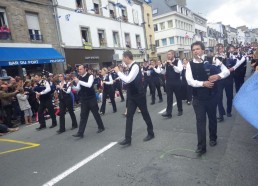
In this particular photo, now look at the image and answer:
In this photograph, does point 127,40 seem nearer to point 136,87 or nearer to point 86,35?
point 86,35

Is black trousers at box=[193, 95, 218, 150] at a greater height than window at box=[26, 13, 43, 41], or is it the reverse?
window at box=[26, 13, 43, 41]

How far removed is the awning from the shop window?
824 millimetres

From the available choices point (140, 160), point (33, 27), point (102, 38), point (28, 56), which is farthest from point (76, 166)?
point (102, 38)

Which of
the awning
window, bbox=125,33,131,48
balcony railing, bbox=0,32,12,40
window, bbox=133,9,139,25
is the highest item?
window, bbox=133,9,139,25

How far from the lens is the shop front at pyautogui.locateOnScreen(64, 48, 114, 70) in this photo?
22.9 meters

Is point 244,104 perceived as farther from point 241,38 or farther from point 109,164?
point 241,38

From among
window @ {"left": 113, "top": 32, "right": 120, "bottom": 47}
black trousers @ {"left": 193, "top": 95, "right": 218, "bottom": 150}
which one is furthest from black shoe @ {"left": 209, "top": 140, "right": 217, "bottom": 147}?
window @ {"left": 113, "top": 32, "right": 120, "bottom": 47}

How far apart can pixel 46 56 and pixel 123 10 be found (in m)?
15.8

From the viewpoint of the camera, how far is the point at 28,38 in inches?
739

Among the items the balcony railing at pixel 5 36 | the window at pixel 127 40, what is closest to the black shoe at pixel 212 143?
the balcony railing at pixel 5 36

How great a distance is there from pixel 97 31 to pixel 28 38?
9.13m

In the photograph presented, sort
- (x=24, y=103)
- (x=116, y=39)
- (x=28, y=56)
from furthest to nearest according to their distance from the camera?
(x=116, y=39)
(x=28, y=56)
(x=24, y=103)

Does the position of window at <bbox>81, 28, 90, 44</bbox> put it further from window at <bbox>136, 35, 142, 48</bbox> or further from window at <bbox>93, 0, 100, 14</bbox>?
window at <bbox>136, 35, 142, 48</bbox>

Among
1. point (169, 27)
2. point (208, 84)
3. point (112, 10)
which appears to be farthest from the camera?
point (169, 27)
